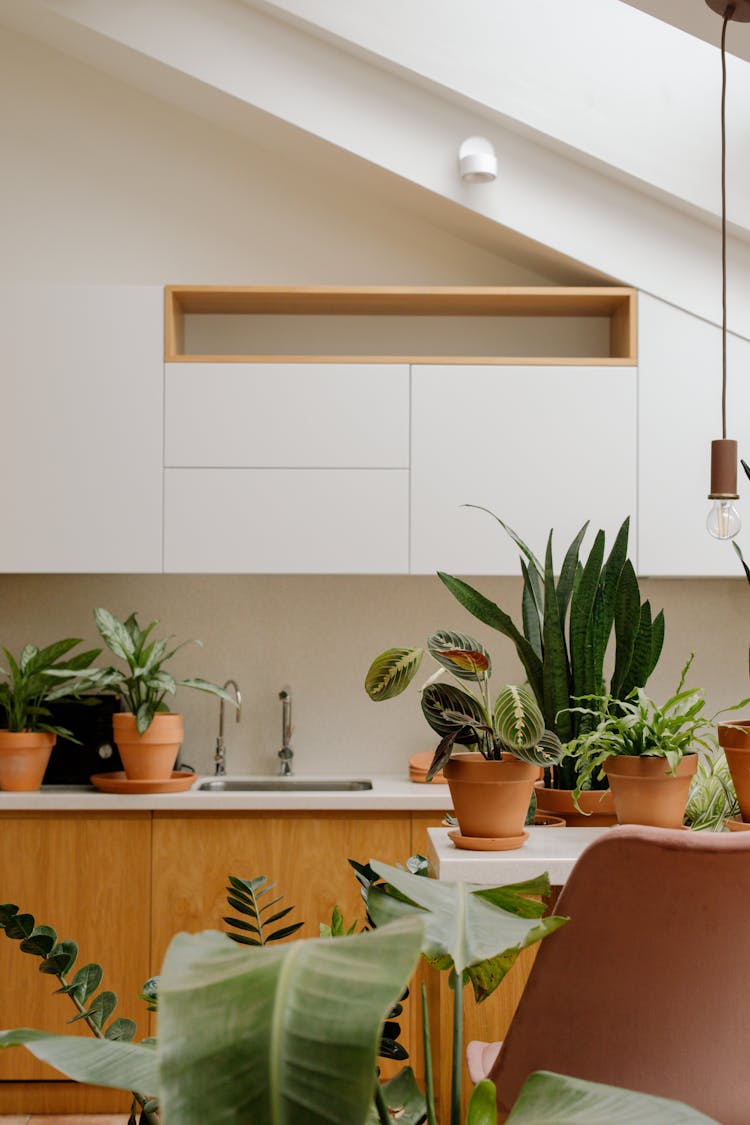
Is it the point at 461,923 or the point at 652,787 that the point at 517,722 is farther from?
the point at 461,923

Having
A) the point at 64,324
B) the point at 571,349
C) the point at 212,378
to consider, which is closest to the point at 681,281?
the point at 571,349

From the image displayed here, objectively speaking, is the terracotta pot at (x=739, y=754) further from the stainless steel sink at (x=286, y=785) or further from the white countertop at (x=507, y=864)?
the stainless steel sink at (x=286, y=785)

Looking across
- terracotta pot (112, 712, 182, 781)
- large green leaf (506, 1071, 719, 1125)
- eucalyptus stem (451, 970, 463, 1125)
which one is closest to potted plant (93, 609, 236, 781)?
terracotta pot (112, 712, 182, 781)

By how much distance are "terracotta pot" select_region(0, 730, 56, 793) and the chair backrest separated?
7.36ft

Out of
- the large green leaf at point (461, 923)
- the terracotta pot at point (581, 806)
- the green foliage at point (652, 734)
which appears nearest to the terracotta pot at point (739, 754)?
the green foliage at point (652, 734)

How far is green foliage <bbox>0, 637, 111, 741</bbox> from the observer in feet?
10.4

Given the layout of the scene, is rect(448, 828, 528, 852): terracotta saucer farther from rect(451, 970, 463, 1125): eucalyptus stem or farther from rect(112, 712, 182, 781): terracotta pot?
rect(112, 712, 182, 781): terracotta pot

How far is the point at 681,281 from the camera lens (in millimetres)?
3398

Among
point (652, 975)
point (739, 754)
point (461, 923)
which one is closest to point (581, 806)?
point (739, 754)

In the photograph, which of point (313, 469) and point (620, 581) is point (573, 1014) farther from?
point (313, 469)

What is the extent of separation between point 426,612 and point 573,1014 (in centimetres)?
251

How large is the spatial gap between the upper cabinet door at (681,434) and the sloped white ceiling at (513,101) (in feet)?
0.38

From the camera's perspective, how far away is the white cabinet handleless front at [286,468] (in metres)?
3.32

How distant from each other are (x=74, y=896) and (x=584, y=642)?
5.86ft
